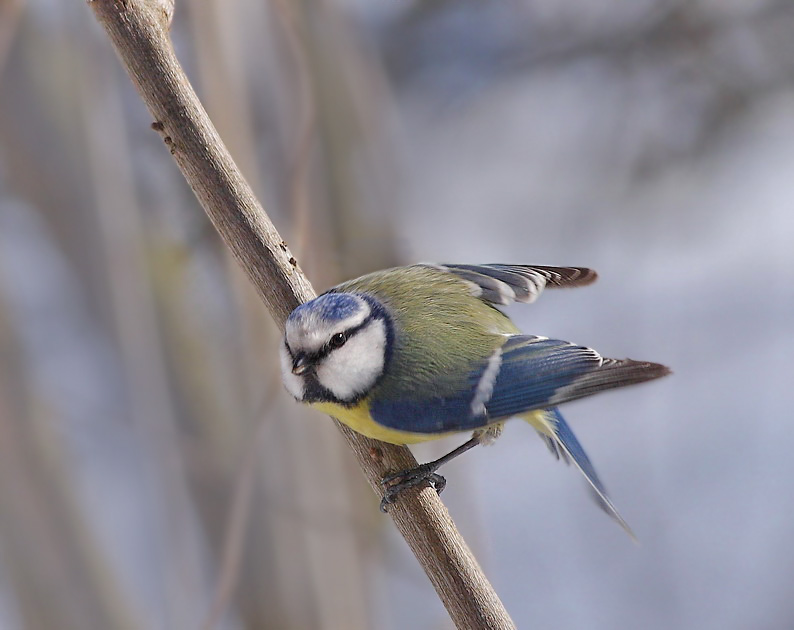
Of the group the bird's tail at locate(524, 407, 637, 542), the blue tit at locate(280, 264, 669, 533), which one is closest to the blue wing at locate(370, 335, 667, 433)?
the blue tit at locate(280, 264, 669, 533)

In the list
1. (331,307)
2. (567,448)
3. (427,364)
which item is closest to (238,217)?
(331,307)

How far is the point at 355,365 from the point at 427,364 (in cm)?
7

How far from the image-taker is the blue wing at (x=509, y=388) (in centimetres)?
66

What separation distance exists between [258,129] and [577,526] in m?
1.20

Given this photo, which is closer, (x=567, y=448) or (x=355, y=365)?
(x=355, y=365)

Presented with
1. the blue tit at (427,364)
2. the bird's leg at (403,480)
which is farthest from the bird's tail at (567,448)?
the bird's leg at (403,480)

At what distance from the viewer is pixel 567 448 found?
2.72 ft

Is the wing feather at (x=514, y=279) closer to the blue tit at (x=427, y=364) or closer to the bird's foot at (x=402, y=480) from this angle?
the blue tit at (x=427, y=364)

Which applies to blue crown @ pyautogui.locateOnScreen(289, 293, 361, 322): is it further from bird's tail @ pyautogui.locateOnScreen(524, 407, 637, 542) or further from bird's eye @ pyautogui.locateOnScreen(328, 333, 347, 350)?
bird's tail @ pyautogui.locateOnScreen(524, 407, 637, 542)

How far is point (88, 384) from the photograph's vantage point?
1.77m

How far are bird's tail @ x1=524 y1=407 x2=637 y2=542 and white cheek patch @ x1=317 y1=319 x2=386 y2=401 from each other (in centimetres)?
18

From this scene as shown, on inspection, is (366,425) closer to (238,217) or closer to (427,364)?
(427,364)

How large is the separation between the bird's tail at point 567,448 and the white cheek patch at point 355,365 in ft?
0.59

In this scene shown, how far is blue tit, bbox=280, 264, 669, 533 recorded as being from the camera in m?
0.66
